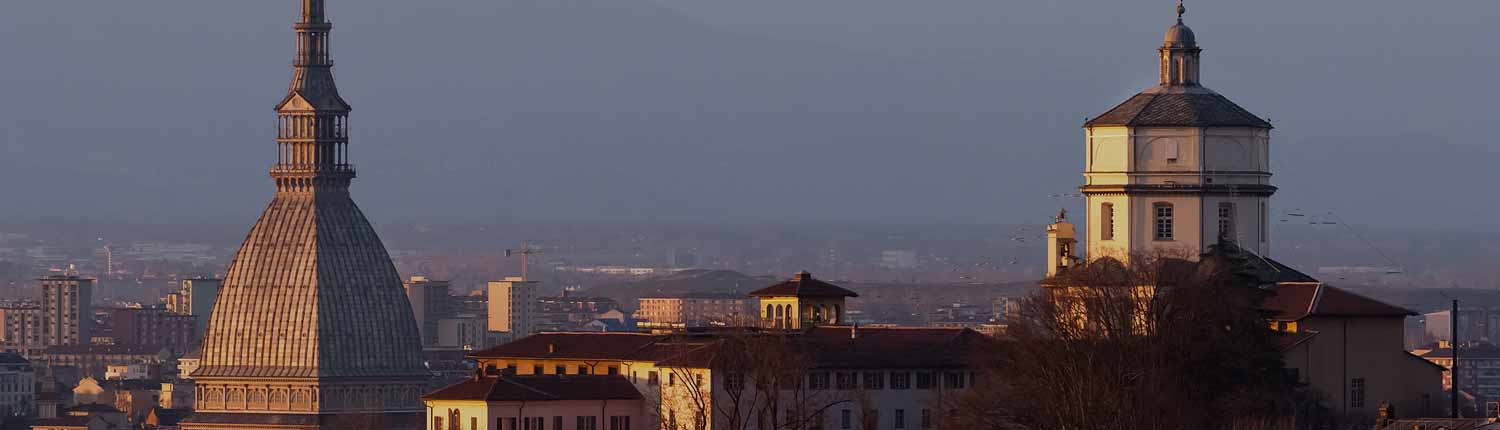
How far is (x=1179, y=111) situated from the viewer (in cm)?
12050

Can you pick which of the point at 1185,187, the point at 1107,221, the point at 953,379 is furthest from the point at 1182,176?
the point at 953,379

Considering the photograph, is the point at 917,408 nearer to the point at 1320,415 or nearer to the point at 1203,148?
the point at 1203,148

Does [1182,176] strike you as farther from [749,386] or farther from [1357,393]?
[749,386]

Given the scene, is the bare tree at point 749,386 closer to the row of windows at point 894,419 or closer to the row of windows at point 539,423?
the row of windows at point 894,419

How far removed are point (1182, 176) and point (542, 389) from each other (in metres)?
22.3

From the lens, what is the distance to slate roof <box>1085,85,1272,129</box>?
394ft

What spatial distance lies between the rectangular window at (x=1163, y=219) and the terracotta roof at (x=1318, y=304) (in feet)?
14.4

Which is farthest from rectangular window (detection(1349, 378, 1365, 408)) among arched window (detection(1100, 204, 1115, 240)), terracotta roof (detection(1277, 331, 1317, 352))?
arched window (detection(1100, 204, 1115, 240))

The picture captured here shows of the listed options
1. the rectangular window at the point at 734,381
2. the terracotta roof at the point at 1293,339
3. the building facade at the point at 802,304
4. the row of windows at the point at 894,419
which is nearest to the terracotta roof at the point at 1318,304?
the terracotta roof at the point at 1293,339

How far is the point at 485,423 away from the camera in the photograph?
5177 inches

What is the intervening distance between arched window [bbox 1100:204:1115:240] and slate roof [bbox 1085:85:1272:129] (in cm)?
219

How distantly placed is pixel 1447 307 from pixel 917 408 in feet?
231

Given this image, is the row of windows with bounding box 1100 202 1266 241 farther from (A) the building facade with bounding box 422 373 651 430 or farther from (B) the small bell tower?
(A) the building facade with bounding box 422 373 651 430

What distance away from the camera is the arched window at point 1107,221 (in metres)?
122
